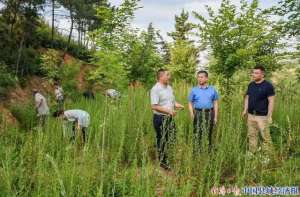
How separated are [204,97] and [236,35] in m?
3.26

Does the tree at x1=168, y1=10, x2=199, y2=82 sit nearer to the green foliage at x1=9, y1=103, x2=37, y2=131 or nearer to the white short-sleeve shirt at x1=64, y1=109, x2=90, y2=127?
the white short-sleeve shirt at x1=64, y1=109, x2=90, y2=127

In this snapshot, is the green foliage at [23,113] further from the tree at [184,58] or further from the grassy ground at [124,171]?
the grassy ground at [124,171]

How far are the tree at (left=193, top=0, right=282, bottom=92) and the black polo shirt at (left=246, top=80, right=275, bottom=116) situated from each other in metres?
2.44

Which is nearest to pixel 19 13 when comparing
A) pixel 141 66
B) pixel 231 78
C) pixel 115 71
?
pixel 141 66

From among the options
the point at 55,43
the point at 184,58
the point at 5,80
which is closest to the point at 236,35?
the point at 5,80

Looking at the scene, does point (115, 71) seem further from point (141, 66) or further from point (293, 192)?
point (293, 192)

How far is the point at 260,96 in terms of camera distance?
26.4 ft

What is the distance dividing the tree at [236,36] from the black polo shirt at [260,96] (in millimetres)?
2438

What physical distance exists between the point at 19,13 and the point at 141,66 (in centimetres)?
1165

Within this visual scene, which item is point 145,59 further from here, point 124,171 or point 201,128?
point 124,171

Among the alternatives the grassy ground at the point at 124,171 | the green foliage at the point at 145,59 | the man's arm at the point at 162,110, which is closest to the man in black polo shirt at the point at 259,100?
the grassy ground at the point at 124,171

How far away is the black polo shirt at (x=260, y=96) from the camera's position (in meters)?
8.00

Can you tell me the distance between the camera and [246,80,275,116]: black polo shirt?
8000 mm

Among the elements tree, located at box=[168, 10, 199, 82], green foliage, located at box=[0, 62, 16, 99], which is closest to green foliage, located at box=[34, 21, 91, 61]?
tree, located at box=[168, 10, 199, 82]
